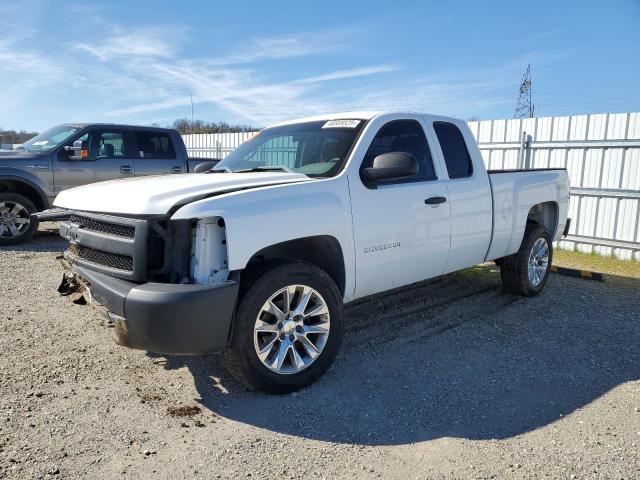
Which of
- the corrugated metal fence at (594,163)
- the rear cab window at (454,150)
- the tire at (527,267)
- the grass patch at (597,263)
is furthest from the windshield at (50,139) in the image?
the grass patch at (597,263)

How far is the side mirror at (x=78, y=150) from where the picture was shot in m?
8.60

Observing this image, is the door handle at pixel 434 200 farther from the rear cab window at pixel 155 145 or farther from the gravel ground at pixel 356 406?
the rear cab window at pixel 155 145

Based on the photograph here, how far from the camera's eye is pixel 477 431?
3.09m

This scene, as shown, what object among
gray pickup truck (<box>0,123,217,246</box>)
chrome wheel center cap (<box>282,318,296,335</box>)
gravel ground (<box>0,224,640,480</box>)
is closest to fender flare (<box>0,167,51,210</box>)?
gray pickup truck (<box>0,123,217,246</box>)

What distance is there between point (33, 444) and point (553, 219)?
6.15 meters

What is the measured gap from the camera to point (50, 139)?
892cm

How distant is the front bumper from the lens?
2910 millimetres

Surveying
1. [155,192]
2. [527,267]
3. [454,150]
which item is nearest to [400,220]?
[454,150]

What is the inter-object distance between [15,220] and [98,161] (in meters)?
1.69

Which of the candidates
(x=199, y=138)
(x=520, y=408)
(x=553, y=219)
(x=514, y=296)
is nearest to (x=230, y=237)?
(x=520, y=408)

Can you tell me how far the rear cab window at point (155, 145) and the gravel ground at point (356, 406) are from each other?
4889mm

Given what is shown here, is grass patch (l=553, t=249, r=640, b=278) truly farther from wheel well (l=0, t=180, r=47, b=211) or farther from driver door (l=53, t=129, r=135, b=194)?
wheel well (l=0, t=180, r=47, b=211)

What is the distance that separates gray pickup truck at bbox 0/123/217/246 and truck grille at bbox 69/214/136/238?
13.9 feet

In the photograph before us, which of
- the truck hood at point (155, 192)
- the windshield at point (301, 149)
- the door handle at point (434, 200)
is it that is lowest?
the door handle at point (434, 200)
